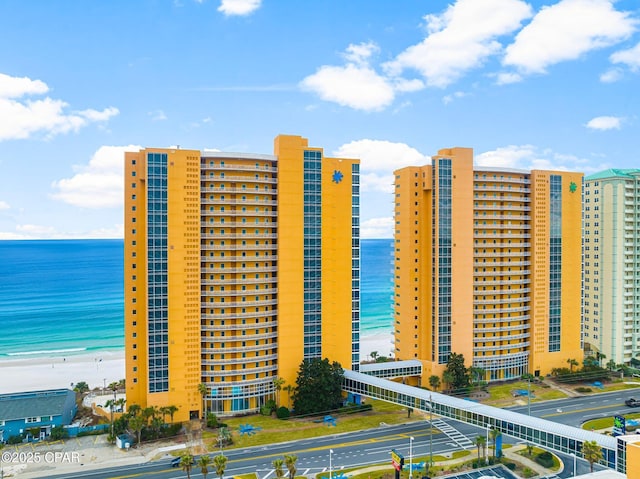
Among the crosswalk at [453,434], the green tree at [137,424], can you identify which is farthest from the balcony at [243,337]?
the crosswalk at [453,434]

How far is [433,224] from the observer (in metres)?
86.0

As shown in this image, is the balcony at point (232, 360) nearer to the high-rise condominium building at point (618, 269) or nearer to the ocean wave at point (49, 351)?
the high-rise condominium building at point (618, 269)

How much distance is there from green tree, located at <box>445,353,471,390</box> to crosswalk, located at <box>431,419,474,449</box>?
541 inches

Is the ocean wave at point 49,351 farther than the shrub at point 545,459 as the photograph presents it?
Yes

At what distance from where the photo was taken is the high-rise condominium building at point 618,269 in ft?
324

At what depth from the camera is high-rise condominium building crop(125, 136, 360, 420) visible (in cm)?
6962

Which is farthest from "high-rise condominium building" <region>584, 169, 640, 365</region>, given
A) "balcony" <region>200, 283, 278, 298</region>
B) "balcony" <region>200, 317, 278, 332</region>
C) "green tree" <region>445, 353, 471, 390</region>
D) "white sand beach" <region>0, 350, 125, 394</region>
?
"white sand beach" <region>0, 350, 125, 394</region>

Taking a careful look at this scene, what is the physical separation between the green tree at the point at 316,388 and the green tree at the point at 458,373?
2232 centimetres

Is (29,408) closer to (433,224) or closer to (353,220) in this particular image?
(353,220)

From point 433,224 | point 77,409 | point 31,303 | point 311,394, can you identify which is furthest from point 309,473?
point 31,303

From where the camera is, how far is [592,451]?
155 feet

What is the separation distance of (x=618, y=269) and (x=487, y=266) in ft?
102

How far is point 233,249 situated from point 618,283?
79.2 meters

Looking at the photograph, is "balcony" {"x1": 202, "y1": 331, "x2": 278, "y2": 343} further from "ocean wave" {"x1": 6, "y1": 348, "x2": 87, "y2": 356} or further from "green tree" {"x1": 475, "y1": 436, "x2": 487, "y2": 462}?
"ocean wave" {"x1": 6, "y1": 348, "x2": 87, "y2": 356}
